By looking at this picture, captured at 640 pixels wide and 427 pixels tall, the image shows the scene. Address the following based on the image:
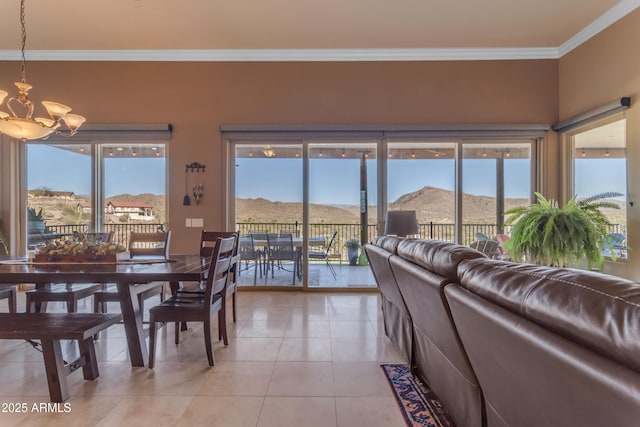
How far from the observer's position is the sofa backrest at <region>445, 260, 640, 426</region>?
0.64 m

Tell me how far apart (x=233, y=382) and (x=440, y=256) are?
166 cm

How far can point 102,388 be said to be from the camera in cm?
206

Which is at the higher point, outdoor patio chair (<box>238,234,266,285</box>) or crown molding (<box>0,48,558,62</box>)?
crown molding (<box>0,48,558,62</box>)

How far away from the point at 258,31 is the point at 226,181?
211 cm

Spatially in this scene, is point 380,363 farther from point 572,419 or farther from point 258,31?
point 258,31

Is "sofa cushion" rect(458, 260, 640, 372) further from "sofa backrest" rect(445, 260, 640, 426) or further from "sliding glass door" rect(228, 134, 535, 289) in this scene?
"sliding glass door" rect(228, 134, 535, 289)

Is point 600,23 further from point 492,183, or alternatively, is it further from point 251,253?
point 251,253

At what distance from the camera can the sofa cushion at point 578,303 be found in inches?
25.7

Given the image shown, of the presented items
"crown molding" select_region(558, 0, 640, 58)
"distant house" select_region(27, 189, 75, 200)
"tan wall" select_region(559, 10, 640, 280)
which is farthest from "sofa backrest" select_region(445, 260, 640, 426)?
"distant house" select_region(27, 189, 75, 200)

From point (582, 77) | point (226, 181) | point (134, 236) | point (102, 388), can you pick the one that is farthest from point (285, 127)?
point (582, 77)

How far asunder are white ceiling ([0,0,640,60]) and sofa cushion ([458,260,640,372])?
11.7ft

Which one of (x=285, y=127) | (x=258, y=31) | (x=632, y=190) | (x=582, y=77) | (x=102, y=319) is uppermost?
(x=258, y=31)

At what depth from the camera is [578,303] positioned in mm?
772

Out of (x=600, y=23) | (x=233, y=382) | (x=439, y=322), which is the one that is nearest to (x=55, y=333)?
(x=233, y=382)
